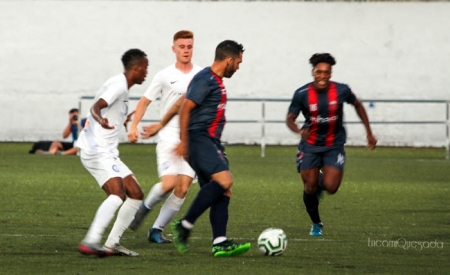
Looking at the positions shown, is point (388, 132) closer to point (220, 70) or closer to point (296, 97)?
point (296, 97)

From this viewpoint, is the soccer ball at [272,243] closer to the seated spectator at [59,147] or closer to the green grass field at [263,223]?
the green grass field at [263,223]

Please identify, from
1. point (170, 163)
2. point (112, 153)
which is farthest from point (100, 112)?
point (170, 163)

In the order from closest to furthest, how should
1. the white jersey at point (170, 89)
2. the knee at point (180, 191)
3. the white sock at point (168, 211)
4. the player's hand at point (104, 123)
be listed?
the player's hand at point (104, 123)
the white sock at point (168, 211)
the knee at point (180, 191)
the white jersey at point (170, 89)

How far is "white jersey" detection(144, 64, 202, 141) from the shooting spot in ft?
34.2

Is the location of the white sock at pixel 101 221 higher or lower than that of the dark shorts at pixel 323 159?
lower

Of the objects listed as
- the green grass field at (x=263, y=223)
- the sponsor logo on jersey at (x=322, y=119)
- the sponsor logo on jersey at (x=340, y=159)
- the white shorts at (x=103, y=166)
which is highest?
the sponsor logo on jersey at (x=322, y=119)

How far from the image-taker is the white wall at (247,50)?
1161 inches

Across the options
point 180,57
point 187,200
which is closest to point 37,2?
point 187,200

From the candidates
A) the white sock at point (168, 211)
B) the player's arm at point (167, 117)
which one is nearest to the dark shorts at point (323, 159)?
the white sock at point (168, 211)

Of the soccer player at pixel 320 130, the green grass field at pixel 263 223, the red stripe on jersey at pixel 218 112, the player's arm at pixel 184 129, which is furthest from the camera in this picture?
the soccer player at pixel 320 130

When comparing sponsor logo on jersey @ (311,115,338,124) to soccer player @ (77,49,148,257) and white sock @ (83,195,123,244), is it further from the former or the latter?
white sock @ (83,195,123,244)

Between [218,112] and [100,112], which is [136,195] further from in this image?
[218,112]

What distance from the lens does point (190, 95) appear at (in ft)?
Result: 29.1

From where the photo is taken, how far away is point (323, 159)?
35.7 feet
